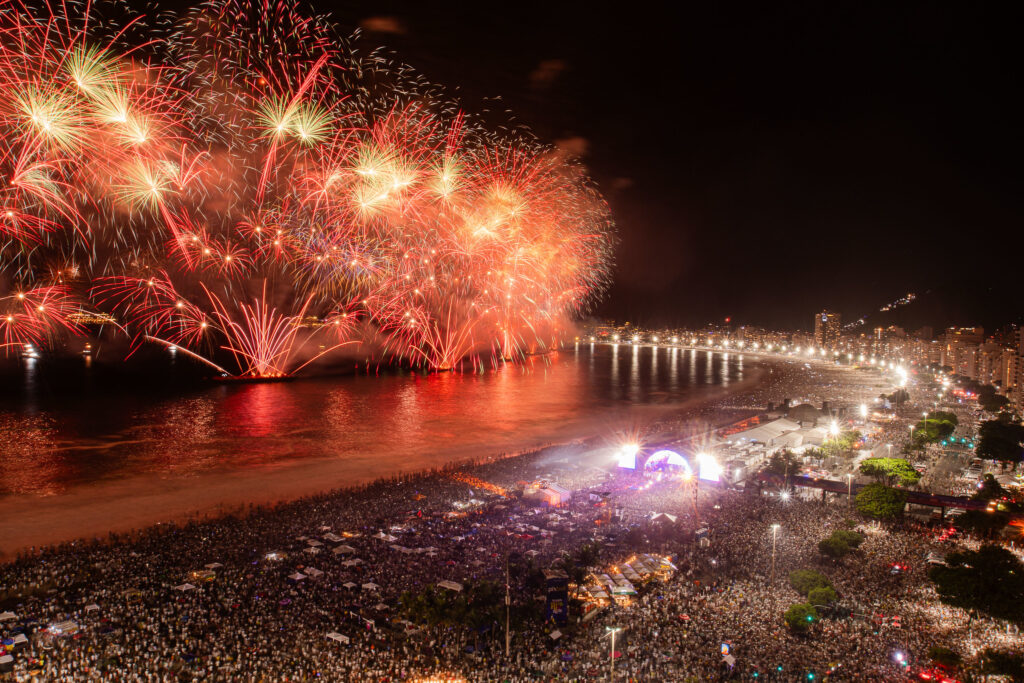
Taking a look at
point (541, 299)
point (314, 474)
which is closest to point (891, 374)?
point (541, 299)

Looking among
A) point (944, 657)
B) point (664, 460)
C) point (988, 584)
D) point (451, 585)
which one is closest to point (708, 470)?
point (664, 460)

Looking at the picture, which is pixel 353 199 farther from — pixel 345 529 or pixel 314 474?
pixel 345 529

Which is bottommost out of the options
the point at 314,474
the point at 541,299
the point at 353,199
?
the point at 314,474

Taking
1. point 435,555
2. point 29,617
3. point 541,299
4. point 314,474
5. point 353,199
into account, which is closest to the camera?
point 29,617

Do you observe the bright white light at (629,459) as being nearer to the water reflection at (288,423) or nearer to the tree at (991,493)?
the water reflection at (288,423)

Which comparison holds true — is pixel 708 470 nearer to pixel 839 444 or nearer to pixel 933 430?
pixel 839 444

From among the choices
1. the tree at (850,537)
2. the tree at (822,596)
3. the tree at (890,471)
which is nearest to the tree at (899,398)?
the tree at (890,471)
